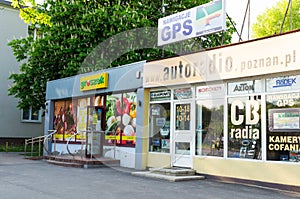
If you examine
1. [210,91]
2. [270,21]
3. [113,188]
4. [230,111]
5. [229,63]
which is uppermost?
[270,21]

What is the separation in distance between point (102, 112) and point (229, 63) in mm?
6927

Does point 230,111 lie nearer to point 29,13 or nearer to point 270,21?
point 29,13

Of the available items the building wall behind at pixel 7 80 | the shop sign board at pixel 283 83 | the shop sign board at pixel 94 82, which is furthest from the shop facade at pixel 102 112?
the building wall behind at pixel 7 80

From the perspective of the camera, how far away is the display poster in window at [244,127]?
390 inches

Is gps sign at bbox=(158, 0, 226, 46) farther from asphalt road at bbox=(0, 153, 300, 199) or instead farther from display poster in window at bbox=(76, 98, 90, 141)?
display poster in window at bbox=(76, 98, 90, 141)

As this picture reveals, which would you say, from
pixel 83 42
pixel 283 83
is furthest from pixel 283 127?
pixel 83 42

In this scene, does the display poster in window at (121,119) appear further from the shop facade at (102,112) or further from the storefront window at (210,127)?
the storefront window at (210,127)

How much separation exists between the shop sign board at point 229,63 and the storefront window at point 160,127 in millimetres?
827

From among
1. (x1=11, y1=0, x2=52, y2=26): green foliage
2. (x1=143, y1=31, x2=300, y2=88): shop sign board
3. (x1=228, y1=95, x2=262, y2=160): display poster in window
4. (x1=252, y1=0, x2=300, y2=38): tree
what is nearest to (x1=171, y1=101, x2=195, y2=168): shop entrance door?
(x1=143, y1=31, x2=300, y2=88): shop sign board

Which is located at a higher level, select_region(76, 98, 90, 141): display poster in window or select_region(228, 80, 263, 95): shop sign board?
select_region(228, 80, 263, 95): shop sign board

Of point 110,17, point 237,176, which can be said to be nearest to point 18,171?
point 237,176

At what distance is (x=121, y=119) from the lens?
14.7 m

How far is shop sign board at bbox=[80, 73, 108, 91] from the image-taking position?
49.8 feet

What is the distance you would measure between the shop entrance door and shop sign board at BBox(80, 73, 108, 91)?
12.9 feet
